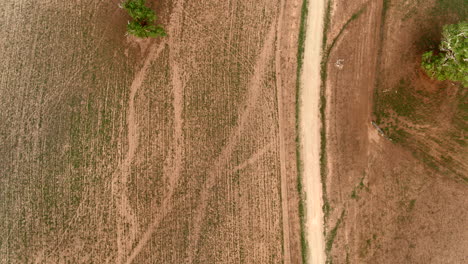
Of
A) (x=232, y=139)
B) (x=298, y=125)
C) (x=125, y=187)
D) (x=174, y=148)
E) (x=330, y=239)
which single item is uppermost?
(x=298, y=125)

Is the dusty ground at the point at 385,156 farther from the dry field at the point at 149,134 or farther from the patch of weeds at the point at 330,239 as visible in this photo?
the dry field at the point at 149,134

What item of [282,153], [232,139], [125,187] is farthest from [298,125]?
[125,187]

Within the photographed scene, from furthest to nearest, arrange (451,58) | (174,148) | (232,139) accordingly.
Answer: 1. (232,139)
2. (174,148)
3. (451,58)

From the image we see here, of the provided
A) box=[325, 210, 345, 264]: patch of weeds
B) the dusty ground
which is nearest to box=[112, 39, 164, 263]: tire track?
box=[325, 210, 345, 264]: patch of weeds

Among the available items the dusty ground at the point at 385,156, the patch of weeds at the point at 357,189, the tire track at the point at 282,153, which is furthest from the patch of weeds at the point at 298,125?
the patch of weeds at the point at 357,189

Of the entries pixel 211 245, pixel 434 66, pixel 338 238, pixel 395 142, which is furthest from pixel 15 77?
pixel 434 66

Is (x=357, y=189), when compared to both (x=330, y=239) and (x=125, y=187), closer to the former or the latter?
(x=330, y=239)

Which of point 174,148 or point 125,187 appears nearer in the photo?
point 125,187
